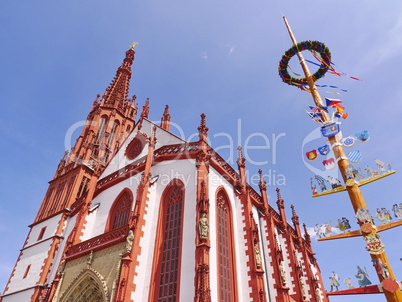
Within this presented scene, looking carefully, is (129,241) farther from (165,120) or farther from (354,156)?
(165,120)

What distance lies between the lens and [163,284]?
494 inches

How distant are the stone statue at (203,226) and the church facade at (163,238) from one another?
0.15ft

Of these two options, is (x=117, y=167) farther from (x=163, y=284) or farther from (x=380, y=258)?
(x=380, y=258)

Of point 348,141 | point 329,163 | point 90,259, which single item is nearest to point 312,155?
point 329,163

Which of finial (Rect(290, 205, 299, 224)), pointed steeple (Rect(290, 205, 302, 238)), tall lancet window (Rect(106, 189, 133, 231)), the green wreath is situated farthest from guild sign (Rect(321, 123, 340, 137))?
finial (Rect(290, 205, 299, 224))

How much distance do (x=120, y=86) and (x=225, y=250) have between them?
31.7 meters

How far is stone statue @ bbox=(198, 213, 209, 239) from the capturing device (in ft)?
40.9

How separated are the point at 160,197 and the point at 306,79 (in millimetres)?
9830

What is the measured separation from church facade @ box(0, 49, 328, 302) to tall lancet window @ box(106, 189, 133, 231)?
0.23 feet

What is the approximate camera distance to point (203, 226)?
501 inches

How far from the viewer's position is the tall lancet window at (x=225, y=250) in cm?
1332

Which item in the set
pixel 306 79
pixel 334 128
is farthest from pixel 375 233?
pixel 306 79

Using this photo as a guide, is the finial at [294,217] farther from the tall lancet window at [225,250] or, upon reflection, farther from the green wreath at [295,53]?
the green wreath at [295,53]

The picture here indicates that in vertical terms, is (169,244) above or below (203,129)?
below
